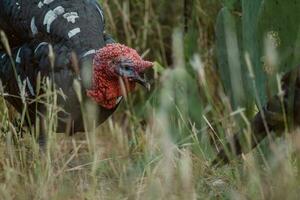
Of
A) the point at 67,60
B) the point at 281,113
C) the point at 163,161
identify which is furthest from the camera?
the point at 67,60

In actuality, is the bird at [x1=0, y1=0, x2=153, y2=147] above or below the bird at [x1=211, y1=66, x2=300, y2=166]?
above

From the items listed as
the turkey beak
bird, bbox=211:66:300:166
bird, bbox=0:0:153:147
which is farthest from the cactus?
bird, bbox=0:0:153:147

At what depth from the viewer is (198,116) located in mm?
4484

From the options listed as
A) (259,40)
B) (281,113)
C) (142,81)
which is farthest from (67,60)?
(281,113)

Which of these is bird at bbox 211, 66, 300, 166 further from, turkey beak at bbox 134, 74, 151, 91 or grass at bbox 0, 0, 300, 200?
turkey beak at bbox 134, 74, 151, 91

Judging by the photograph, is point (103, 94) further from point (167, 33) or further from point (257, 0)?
point (167, 33)

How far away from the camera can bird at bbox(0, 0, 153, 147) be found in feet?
12.8

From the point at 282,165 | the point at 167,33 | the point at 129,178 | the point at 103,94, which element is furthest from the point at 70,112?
the point at 167,33

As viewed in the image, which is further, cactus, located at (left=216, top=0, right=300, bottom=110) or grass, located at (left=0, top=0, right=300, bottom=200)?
cactus, located at (left=216, top=0, right=300, bottom=110)

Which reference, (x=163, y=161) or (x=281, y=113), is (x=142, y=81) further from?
(x=163, y=161)

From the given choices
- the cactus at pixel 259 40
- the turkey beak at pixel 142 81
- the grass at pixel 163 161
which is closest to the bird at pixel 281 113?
the grass at pixel 163 161

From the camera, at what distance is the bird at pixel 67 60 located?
12.8ft

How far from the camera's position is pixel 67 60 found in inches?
155

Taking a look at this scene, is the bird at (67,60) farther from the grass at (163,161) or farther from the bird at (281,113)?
the bird at (281,113)
